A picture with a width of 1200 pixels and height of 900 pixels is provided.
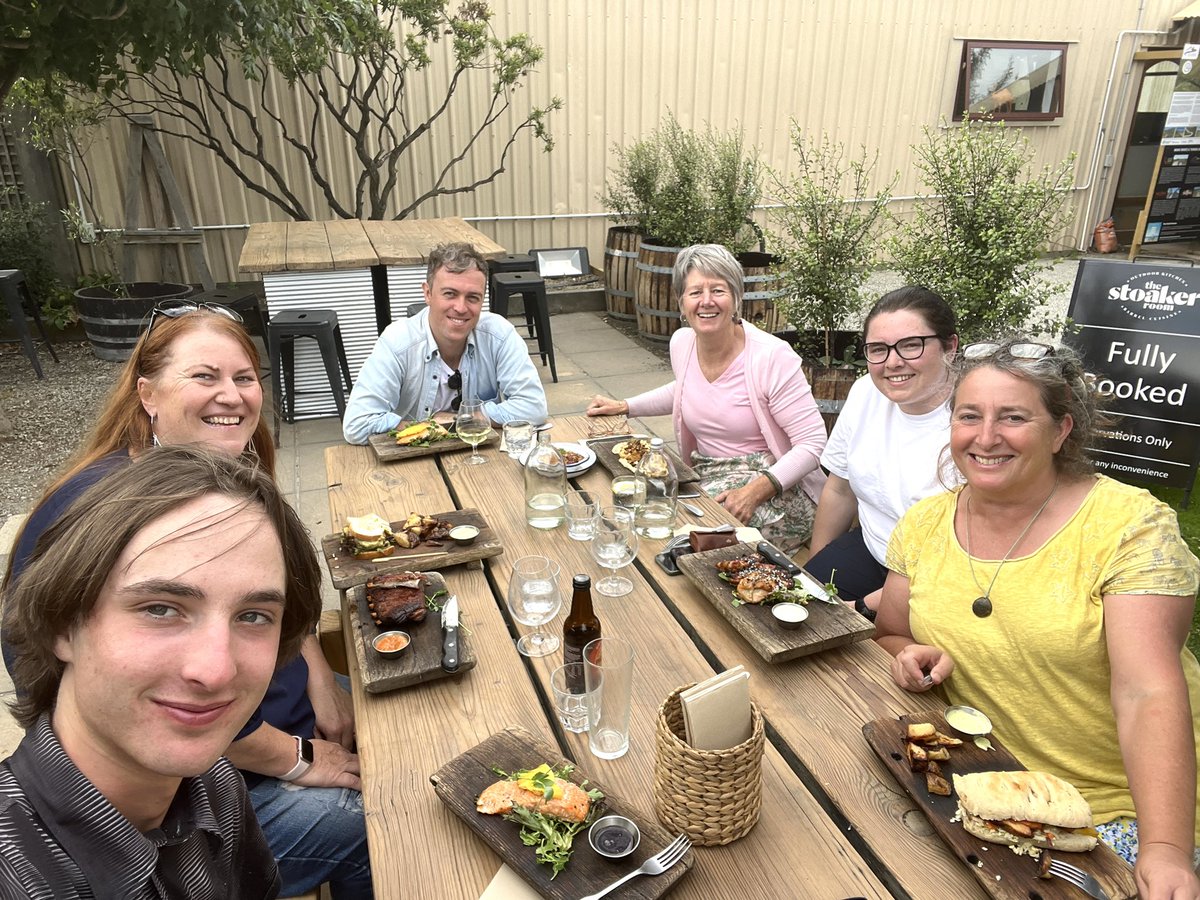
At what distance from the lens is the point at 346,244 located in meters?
5.71

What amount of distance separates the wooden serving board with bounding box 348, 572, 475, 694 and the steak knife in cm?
83

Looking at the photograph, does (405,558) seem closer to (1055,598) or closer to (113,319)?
(1055,598)

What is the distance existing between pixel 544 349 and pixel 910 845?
17.5 ft

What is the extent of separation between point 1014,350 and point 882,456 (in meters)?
0.87

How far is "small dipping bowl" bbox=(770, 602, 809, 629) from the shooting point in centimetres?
173

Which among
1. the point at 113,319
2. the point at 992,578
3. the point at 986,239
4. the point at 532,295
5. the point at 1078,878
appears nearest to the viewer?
the point at 1078,878

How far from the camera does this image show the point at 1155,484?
4219 mm

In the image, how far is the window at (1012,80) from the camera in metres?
10.2

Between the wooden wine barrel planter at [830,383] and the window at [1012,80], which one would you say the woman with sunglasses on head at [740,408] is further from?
the window at [1012,80]

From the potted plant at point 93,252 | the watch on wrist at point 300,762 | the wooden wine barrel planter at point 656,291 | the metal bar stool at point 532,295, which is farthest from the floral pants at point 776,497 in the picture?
the potted plant at point 93,252

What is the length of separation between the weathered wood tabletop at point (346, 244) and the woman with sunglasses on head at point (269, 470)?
288 centimetres

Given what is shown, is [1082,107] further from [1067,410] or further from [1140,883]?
[1140,883]

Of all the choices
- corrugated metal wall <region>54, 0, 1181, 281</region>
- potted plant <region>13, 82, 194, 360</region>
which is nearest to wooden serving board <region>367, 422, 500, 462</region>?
potted plant <region>13, 82, 194, 360</region>

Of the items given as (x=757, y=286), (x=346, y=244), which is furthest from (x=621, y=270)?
(x=346, y=244)
